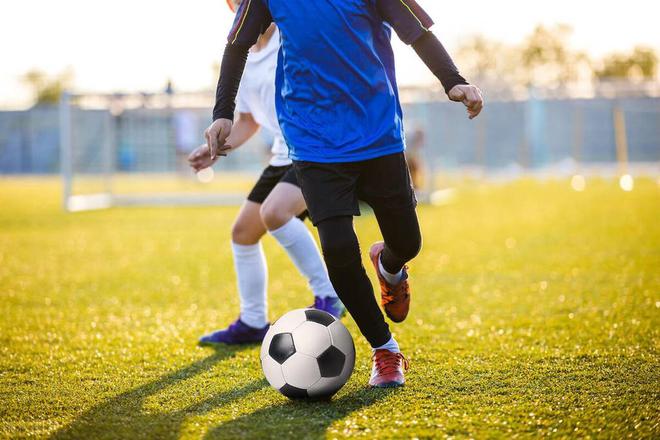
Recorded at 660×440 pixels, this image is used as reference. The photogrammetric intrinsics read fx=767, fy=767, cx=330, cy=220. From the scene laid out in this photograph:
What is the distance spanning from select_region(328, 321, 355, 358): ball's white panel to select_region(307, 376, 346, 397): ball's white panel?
120 mm

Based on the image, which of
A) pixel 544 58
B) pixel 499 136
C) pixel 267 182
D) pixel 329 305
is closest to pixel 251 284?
pixel 329 305

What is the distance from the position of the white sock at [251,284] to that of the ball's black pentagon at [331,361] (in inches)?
45.2

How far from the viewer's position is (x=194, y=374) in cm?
333

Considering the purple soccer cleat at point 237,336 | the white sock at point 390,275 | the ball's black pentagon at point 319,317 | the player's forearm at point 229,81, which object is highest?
the player's forearm at point 229,81

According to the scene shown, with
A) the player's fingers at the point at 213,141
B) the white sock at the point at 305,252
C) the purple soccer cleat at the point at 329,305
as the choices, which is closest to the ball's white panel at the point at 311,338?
the player's fingers at the point at 213,141

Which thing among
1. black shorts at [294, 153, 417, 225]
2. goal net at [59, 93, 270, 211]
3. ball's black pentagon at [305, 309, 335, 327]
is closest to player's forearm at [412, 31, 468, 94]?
black shorts at [294, 153, 417, 225]

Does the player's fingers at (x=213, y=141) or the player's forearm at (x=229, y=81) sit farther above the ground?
the player's forearm at (x=229, y=81)

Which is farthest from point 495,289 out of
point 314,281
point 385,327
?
point 385,327

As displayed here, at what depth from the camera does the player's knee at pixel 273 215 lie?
375 centimetres

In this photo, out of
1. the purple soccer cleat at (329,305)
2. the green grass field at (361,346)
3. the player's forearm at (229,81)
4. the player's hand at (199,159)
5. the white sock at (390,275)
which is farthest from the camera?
the purple soccer cleat at (329,305)

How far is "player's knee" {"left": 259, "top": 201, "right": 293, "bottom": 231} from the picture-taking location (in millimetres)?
3754

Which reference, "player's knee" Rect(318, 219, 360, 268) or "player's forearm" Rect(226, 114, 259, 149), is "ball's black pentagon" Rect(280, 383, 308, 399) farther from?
"player's forearm" Rect(226, 114, 259, 149)

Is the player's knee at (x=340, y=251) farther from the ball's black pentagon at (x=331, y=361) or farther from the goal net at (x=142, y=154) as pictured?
the goal net at (x=142, y=154)

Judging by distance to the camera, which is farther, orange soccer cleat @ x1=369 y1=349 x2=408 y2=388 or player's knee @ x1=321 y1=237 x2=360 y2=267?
orange soccer cleat @ x1=369 y1=349 x2=408 y2=388
